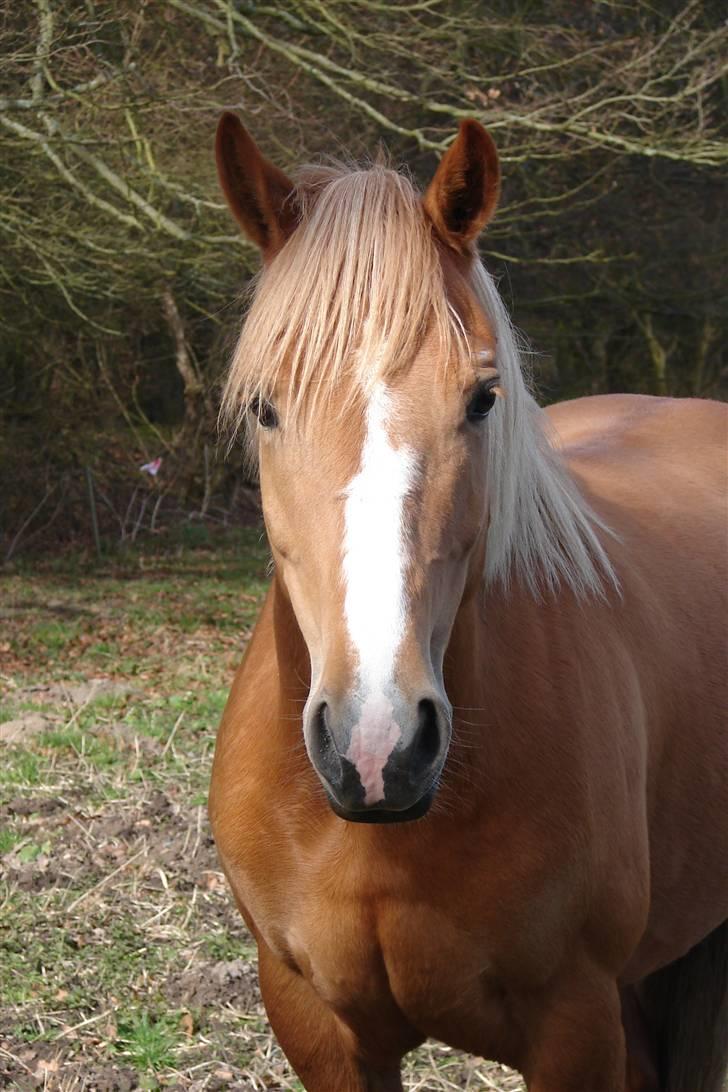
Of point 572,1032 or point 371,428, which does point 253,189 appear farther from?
point 572,1032

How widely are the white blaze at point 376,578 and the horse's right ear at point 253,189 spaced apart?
45 cm

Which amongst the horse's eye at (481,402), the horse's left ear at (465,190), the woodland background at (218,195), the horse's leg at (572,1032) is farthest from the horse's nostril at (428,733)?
the woodland background at (218,195)

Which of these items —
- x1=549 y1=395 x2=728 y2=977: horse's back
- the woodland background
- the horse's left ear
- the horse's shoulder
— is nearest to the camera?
the horse's left ear

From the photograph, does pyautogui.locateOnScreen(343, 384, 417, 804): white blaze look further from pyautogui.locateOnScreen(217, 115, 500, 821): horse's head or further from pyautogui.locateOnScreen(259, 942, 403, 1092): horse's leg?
pyautogui.locateOnScreen(259, 942, 403, 1092): horse's leg

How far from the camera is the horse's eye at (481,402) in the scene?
1805 millimetres

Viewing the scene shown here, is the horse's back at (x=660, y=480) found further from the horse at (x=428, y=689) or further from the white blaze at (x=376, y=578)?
the white blaze at (x=376, y=578)

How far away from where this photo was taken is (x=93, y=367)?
43.2 ft

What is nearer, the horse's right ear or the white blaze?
the white blaze

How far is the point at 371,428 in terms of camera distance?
1.70 meters

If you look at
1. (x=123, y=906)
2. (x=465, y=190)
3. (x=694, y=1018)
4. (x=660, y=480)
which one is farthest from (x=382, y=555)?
(x=123, y=906)

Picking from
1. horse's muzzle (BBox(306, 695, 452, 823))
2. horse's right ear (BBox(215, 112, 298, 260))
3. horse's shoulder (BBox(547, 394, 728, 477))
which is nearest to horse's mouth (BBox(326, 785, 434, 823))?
horse's muzzle (BBox(306, 695, 452, 823))

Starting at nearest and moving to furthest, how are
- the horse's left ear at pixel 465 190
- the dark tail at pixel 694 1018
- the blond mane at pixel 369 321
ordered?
the blond mane at pixel 369 321 < the horse's left ear at pixel 465 190 < the dark tail at pixel 694 1018

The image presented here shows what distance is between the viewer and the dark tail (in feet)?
9.89

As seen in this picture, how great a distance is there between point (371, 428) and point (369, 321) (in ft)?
0.60
